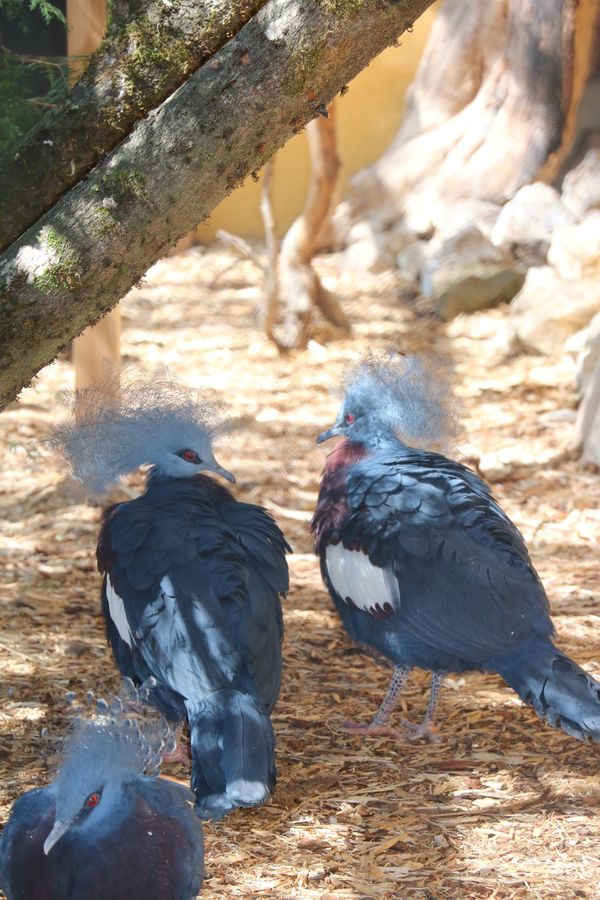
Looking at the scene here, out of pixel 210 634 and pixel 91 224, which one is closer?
pixel 91 224

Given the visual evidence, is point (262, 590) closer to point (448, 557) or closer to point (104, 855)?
point (448, 557)

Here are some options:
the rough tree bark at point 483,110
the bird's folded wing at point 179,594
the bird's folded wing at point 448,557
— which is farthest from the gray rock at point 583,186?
the bird's folded wing at point 179,594

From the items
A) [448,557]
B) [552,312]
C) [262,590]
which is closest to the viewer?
[262,590]

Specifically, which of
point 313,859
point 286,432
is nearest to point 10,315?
point 313,859

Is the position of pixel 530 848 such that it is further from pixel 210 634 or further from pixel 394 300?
pixel 394 300

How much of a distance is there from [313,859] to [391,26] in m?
2.12

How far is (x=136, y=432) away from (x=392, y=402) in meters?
0.98

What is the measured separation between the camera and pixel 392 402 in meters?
4.02

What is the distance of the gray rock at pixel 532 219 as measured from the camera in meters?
8.98

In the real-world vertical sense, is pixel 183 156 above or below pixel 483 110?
Result: below

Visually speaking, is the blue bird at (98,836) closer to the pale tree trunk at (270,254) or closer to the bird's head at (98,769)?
the bird's head at (98,769)

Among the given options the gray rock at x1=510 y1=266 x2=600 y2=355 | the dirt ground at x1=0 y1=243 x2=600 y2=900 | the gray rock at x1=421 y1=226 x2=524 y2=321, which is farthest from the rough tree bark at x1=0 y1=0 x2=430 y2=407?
the gray rock at x1=421 y1=226 x2=524 y2=321

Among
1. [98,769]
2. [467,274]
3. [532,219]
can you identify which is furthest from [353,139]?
[98,769]

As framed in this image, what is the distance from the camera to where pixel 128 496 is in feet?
18.1
